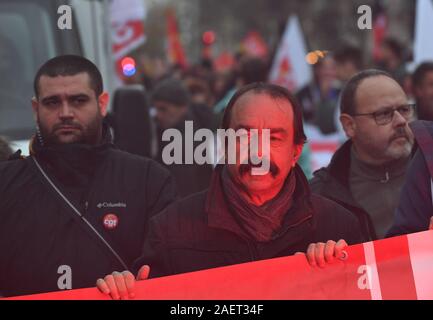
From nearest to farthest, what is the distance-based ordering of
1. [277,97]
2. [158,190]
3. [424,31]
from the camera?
[277,97], [158,190], [424,31]

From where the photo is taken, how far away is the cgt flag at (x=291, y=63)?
46.7 feet

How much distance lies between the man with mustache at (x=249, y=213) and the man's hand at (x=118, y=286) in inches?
5.6

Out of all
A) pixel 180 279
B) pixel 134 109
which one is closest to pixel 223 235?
pixel 180 279

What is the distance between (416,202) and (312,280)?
1.89 ft

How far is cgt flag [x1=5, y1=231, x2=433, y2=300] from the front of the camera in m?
3.85

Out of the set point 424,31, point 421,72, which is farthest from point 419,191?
point 424,31

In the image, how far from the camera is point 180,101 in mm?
8375

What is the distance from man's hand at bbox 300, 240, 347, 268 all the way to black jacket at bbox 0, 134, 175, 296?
0.82 meters

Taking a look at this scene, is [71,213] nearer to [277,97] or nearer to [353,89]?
[277,97]

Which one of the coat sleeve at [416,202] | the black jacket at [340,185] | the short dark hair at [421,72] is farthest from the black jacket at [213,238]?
the short dark hair at [421,72]

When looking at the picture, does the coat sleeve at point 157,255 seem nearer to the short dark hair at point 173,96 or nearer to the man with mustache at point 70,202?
the man with mustache at point 70,202

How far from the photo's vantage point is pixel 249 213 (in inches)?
155

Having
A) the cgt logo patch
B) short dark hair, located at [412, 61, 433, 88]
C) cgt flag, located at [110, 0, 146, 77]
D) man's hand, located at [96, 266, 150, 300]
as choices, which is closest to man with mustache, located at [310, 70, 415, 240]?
the cgt logo patch
